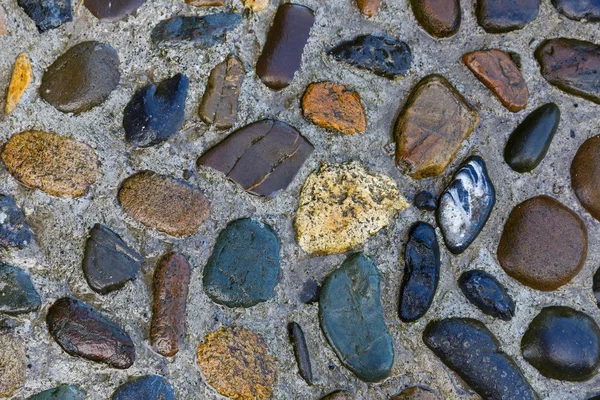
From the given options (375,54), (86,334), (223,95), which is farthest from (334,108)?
(86,334)

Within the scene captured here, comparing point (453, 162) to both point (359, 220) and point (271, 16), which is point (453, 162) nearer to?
point (359, 220)

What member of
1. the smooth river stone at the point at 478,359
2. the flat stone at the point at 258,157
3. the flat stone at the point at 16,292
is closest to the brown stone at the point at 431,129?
the flat stone at the point at 258,157

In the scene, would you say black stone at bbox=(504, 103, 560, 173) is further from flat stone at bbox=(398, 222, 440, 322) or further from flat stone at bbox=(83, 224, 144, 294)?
flat stone at bbox=(83, 224, 144, 294)

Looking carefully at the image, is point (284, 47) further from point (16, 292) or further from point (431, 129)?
point (16, 292)

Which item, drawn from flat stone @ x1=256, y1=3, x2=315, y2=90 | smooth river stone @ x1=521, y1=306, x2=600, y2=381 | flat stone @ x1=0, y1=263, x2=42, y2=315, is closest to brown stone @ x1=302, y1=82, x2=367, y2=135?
flat stone @ x1=256, y1=3, x2=315, y2=90

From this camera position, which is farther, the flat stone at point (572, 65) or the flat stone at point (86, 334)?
the flat stone at point (572, 65)

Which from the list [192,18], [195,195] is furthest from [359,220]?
[192,18]

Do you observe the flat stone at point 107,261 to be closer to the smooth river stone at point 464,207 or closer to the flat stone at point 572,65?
the smooth river stone at point 464,207
